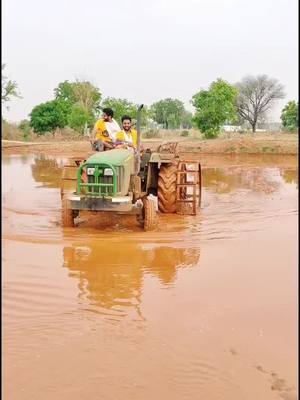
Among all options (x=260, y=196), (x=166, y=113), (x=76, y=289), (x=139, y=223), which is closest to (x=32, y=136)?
(x=166, y=113)

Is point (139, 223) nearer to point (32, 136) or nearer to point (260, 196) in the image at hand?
point (260, 196)

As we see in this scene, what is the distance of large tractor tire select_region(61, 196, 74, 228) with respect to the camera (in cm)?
850

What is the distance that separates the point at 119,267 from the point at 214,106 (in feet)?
99.7

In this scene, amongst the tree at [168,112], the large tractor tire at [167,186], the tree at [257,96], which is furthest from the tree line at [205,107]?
the large tractor tire at [167,186]

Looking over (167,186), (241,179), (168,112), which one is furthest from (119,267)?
(168,112)

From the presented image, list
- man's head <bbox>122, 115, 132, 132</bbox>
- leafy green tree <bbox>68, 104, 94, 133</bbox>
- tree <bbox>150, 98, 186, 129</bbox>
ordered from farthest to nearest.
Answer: tree <bbox>150, 98, 186, 129</bbox> → leafy green tree <bbox>68, 104, 94, 133</bbox> → man's head <bbox>122, 115, 132, 132</bbox>

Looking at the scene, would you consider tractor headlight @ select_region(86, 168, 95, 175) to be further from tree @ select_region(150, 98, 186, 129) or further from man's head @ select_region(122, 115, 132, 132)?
tree @ select_region(150, 98, 186, 129)

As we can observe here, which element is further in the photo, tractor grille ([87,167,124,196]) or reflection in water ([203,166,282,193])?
reflection in water ([203,166,282,193])

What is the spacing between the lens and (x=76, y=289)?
218 inches

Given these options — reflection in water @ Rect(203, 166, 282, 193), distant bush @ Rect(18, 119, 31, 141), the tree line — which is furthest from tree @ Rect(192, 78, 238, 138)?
distant bush @ Rect(18, 119, 31, 141)

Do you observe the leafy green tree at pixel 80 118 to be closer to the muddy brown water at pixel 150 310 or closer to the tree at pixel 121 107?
the tree at pixel 121 107

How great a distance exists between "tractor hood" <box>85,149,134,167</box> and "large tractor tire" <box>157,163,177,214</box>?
4.50 feet

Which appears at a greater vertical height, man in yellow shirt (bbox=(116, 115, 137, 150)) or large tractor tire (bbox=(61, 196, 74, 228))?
man in yellow shirt (bbox=(116, 115, 137, 150))

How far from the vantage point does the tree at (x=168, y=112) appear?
A: 6719 cm
